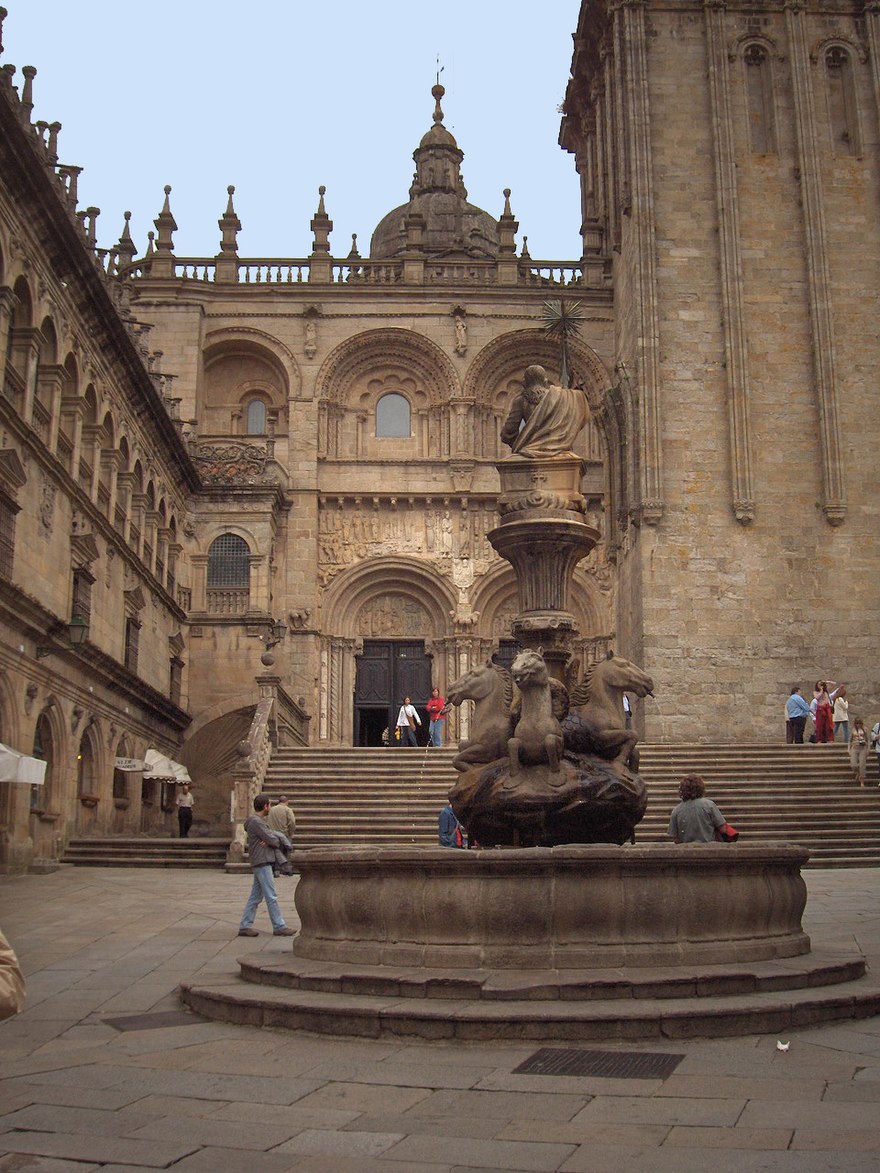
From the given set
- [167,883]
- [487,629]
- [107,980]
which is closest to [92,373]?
[167,883]

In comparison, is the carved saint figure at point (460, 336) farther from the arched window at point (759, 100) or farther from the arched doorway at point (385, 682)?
the arched window at point (759, 100)

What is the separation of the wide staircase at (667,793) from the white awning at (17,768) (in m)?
4.97

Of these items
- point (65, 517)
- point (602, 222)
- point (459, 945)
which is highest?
point (602, 222)

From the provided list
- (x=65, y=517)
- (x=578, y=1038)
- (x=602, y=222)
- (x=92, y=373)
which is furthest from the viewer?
(x=602, y=222)

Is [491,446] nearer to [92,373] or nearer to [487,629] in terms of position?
[487,629]

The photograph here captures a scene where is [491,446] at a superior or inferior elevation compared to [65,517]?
superior

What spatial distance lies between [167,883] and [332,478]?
69.0ft

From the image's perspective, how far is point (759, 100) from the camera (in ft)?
115

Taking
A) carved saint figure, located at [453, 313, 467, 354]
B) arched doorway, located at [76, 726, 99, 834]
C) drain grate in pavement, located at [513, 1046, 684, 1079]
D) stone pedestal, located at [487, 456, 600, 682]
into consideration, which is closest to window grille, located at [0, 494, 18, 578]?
arched doorway, located at [76, 726, 99, 834]

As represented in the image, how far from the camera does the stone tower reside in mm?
31234

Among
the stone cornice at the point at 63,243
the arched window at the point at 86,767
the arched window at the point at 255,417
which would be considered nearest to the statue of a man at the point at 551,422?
the stone cornice at the point at 63,243

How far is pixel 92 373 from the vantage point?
26281 millimetres

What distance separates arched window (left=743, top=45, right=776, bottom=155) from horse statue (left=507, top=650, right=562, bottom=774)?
27.6 meters

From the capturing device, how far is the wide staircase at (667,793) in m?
21.1
